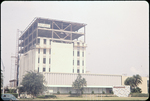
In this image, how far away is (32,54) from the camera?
296ft

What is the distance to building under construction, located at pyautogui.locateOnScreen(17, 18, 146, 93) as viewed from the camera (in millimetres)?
76000

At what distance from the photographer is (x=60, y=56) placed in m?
88.9

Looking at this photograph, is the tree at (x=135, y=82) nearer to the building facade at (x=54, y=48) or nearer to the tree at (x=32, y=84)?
the building facade at (x=54, y=48)

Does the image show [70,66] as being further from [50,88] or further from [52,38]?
[50,88]

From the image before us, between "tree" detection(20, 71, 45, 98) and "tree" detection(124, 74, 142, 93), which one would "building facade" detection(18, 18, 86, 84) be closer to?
"tree" detection(124, 74, 142, 93)

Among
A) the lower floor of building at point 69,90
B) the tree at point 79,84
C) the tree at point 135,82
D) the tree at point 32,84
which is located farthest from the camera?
the tree at point 135,82

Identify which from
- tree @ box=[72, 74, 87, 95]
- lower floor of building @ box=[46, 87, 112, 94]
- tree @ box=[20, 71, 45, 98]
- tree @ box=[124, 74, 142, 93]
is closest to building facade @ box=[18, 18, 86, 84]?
lower floor of building @ box=[46, 87, 112, 94]

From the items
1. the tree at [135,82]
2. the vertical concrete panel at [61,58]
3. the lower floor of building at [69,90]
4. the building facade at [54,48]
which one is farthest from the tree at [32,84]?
the tree at [135,82]

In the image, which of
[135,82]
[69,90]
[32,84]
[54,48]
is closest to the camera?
[32,84]

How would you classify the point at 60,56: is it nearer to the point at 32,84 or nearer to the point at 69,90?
the point at 69,90

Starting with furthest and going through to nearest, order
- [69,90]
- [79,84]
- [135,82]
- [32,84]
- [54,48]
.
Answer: [54,48] → [135,82] → [69,90] → [79,84] → [32,84]

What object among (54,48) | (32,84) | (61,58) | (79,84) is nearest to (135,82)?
(79,84)

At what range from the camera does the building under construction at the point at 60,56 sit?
249 ft

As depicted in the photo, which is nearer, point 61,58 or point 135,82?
point 135,82
